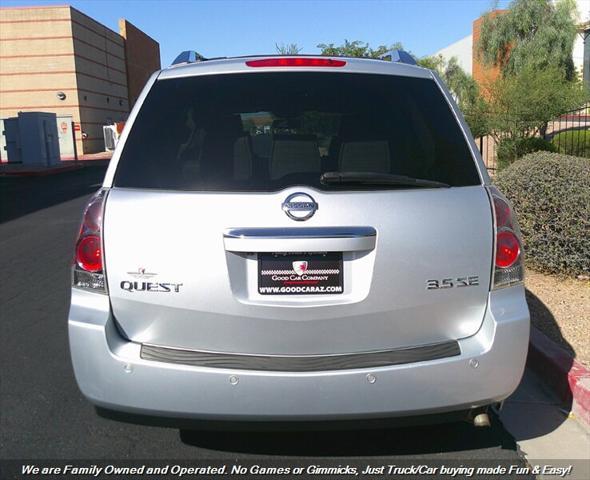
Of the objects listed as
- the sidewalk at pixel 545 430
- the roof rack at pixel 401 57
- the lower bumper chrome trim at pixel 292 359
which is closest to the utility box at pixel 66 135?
the roof rack at pixel 401 57

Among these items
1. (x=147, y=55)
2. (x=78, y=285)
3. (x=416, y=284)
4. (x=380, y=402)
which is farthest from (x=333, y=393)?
(x=147, y=55)

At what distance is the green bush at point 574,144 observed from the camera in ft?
48.1

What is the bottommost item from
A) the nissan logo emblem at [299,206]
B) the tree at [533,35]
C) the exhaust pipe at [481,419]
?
the exhaust pipe at [481,419]

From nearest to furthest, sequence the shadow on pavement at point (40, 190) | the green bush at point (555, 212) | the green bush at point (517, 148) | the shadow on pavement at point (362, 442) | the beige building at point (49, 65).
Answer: the shadow on pavement at point (362, 442)
the green bush at point (555, 212)
the shadow on pavement at point (40, 190)
the green bush at point (517, 148)
the beige building at point (49, 65)

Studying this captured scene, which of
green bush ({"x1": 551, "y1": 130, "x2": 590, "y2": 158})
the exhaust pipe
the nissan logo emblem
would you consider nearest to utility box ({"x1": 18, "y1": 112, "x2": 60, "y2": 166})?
green bush ({"x1": 551, "y1": 130, "x2": 590, "y2": 158})

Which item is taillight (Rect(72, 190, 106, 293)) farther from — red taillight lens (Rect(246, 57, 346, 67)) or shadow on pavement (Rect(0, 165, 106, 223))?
shadow on pavement (Rect(0, 165, 106, 223))

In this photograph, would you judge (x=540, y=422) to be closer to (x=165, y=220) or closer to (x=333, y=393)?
(x=333, y=393)

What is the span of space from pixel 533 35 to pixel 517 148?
1586cm

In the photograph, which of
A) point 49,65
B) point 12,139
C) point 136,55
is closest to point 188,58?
point 12,139

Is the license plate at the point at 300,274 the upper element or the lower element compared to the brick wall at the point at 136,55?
lower

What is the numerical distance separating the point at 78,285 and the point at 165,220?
0.53m

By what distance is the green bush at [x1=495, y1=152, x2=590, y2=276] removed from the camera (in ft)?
19.4

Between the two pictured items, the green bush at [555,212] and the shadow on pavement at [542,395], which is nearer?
the shadow on pavement at [542,395]

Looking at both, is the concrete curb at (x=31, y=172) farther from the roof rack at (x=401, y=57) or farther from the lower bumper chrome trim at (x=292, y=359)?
the lower bumper chrome trim at (x=292, y=359)
